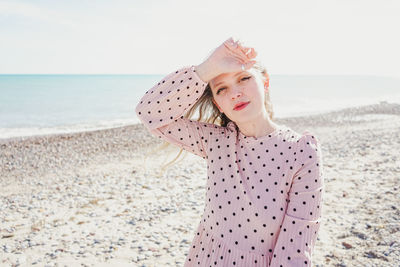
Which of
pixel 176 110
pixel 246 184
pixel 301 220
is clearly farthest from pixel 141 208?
pixel 301 220

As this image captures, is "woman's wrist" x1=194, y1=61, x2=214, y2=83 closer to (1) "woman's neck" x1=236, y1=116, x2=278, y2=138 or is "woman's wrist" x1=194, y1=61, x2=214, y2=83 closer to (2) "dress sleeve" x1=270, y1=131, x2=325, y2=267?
(1) "woman's neck" x1=236, y1=116, x2=278, y2=138

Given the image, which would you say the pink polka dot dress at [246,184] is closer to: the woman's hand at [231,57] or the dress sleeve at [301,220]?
the dress sleeve at [301,220]

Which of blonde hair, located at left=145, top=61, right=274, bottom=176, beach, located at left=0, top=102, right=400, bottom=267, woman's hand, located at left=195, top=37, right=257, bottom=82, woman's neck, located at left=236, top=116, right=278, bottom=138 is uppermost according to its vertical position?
woman's hand, located at left=195, top=37, right=257, bottom=82

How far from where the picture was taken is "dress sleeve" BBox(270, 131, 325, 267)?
6.91 feet

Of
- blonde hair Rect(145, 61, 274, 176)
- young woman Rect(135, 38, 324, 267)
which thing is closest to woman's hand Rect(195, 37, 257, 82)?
young woman Rect(135, 38, 324, 267)

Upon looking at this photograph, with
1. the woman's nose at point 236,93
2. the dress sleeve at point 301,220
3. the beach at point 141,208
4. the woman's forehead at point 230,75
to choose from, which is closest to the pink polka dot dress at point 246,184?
the dress sleeve at point 301,220

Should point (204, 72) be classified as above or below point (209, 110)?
above

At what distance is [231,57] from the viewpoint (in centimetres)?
227

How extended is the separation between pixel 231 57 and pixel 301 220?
115cm

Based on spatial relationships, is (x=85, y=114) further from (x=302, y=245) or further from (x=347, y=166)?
(x=302, y=245)

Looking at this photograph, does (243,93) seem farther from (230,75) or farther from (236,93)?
(230,75)

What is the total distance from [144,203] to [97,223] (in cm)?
136

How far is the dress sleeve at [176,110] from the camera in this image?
96.1 inches

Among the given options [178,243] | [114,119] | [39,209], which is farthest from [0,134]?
[178,243]
